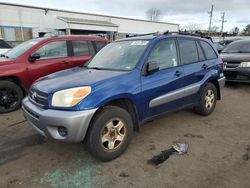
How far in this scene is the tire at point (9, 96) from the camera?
562cm

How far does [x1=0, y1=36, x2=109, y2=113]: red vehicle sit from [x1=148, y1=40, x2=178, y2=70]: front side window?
3098 mm

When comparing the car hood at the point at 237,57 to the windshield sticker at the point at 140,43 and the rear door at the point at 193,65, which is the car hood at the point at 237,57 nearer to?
the rear door at the point at 193,65

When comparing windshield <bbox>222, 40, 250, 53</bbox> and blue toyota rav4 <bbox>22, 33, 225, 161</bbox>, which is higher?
windshield <bbox>222, 40, 250, 53</bbox>

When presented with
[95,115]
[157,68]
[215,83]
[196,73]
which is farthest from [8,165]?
[215,83]

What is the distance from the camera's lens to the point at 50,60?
625 cm

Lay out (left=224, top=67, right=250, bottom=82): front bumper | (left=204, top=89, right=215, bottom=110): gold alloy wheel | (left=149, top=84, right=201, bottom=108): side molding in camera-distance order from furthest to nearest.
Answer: (left=224, top=67, right=250, bottom=82): front bumper, (left=204, top=89, right=215, bottom=110): gold alloy wheel, (left=149, top=84, right=201, bottom=108): side molding

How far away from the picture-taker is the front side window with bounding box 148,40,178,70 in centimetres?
406

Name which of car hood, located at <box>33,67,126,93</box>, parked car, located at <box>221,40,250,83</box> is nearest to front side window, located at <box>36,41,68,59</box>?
car hood, located at <box>33,67,126,93</box>

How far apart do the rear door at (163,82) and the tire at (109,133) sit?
1.51ft

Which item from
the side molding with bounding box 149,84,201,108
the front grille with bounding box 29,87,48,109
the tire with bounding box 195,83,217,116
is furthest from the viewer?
the tire with bounding box 195,83,217,116

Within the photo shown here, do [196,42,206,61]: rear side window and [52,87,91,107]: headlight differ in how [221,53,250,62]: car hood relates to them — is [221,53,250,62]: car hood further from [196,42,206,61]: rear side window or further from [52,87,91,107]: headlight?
[52,87,91,107]: headlight

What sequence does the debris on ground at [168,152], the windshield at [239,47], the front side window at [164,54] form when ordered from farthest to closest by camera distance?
1. the windshield at [239,47]
2. the front side window at [164,54]
3. the debris on ground at [168,152]

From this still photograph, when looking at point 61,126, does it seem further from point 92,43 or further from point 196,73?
point 92,43

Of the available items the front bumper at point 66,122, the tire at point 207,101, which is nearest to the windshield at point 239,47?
the tire at point 207,101
